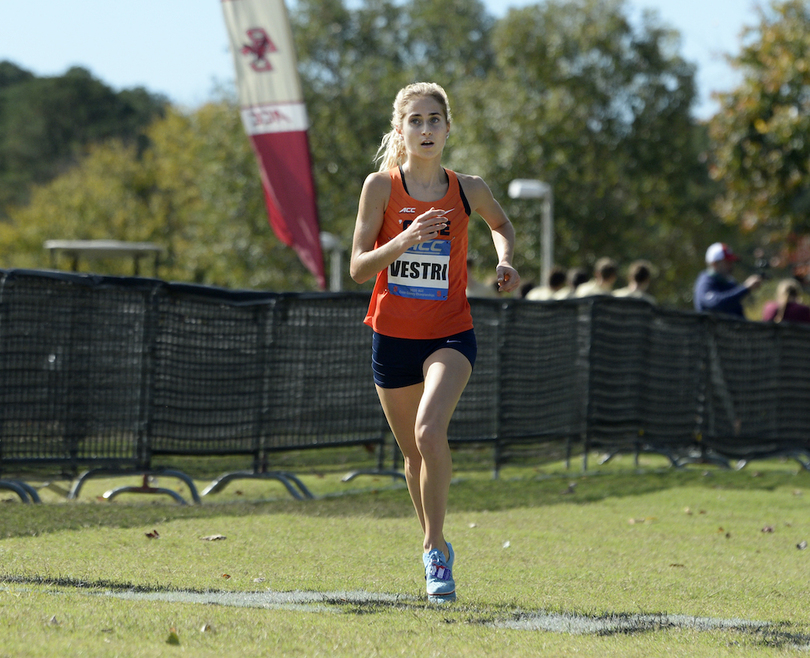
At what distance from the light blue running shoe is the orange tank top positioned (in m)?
0.93

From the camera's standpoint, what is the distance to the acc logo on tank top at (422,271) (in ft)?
15.5

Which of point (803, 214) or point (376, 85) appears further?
point (376, 85)

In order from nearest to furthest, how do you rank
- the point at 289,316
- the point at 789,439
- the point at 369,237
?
the point at 369,237
the point at 289,316
the point at 789,439

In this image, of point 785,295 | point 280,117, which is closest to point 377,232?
point 280,117

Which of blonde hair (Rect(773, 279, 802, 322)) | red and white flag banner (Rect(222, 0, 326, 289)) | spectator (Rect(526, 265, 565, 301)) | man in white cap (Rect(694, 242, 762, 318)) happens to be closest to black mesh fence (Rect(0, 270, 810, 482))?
man in white cap (Rect(694, 242, 762, 318))

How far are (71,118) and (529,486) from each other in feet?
269

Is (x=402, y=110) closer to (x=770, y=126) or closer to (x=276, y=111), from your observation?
(x=276, y=111)

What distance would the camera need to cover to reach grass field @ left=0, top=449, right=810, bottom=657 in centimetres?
366

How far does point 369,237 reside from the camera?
472 centimetres

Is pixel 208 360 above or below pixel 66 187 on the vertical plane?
below

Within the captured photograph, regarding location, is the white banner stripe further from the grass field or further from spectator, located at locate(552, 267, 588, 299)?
the grass field

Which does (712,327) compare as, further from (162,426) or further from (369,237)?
(369,237)

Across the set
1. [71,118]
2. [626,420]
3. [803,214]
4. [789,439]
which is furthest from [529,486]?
[71,118]

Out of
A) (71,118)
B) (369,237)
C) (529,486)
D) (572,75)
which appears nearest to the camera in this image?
(369,237)
